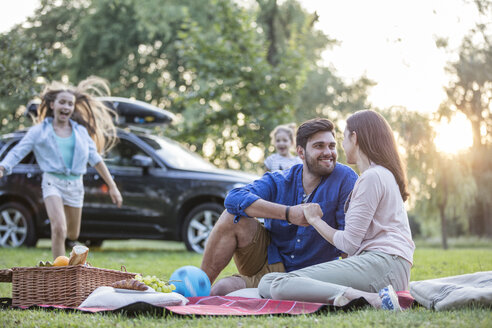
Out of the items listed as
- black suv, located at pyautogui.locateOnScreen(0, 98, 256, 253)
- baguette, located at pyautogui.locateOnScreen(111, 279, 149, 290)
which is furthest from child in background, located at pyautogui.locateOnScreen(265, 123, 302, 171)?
baguette, located at pyautogui.locateOnScreen(111, 279, 149, 290)

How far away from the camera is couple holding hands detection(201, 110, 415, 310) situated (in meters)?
3.95

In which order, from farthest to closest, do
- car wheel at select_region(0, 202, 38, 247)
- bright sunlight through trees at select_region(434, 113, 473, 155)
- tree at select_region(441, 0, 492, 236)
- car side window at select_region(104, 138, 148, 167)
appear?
tree at select_region(441, 0, 492, 236), bright sunlight through trees at select_region(434, 113, 473, 155), car wheel at select_region(0, 202, 38, 247), car side window at select_region(104, 138, 148, 167)

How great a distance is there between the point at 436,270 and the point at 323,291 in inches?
163

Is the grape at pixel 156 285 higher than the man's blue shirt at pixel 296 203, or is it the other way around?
the man's blue shirt at pixel 296 203

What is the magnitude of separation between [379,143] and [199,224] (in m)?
6.12

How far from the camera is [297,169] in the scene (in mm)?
4973

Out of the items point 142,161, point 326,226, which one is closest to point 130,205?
point 142,161

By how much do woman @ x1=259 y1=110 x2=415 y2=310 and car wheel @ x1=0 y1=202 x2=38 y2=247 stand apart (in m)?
7.31

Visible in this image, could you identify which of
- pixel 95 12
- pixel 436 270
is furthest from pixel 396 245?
pixel 95 12

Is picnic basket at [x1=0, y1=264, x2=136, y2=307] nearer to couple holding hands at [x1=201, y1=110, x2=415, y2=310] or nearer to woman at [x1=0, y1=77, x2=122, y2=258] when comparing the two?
couple holding hands at [x1=201, y1=110, x2=415, y2=310]

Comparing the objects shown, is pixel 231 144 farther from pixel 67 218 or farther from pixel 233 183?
pixel 67 218

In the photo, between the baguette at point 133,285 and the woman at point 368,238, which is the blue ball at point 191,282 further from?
the woman at point 368,238

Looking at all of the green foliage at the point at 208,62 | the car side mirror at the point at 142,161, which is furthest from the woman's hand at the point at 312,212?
the car side mirror at the point at 142,161

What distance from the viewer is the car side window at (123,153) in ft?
33.7
